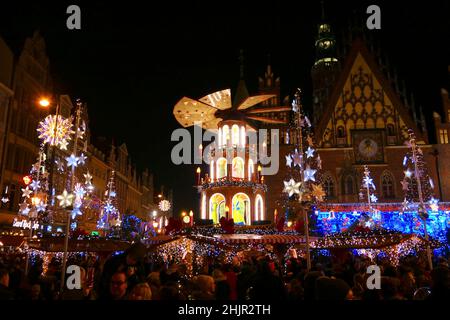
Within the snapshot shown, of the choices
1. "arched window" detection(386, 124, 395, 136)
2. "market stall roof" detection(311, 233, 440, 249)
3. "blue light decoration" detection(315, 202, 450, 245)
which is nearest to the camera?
"market stall roof" detection(311, 233, 440, 249)

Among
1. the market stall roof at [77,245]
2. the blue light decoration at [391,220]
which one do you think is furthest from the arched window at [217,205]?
the market stall roof at [77,245]

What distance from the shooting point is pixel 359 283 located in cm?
825

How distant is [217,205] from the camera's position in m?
31.7

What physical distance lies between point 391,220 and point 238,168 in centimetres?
1445

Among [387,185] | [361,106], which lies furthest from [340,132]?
[387,185]

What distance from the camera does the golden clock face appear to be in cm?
3651

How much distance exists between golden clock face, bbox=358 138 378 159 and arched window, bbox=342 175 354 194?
2.63 meters

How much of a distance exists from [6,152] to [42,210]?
1343 cm

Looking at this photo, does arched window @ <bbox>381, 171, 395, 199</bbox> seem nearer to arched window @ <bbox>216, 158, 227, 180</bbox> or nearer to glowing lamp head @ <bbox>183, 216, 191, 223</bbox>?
arched window @ <bbox>216, 158, 227, 180</bbox>

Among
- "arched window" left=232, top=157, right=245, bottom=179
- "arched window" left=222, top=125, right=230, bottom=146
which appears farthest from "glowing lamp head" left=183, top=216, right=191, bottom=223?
"arched window" left=222, top=125, right=230, bottom=146

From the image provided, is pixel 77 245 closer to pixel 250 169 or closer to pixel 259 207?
pixel 250 169
